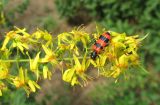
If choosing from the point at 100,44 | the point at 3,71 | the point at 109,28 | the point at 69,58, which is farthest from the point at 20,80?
the point at 109,28

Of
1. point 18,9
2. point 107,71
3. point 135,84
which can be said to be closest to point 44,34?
point 107,71

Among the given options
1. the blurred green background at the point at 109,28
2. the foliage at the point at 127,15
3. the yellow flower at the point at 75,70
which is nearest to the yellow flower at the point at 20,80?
the yellow flower at the point at 75,70

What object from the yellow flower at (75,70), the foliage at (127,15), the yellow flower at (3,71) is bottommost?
the yellow flower at (75,70)

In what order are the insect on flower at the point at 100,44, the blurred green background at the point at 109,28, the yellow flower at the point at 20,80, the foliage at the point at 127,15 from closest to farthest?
the insect on flower at the point at 100,44
the yellow flower at the point at 20,80
the blurred green background at the point at 109,28
the foliage at the point at 127,15

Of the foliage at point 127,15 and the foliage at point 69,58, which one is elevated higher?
the foliage at point 127,15

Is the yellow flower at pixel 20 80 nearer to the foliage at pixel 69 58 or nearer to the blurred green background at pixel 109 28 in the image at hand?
the foliage at pixel 69 58

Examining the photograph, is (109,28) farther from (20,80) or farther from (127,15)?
(20,80)

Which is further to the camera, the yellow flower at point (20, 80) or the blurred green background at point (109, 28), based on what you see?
the blurred green background at point (109, 28)

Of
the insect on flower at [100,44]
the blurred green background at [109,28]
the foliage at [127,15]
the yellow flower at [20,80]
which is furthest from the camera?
the foliage at [127,15]
